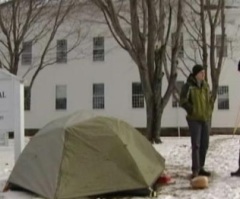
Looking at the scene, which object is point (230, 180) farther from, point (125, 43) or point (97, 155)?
point (125, 43)

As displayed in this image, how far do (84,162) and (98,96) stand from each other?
753 inches

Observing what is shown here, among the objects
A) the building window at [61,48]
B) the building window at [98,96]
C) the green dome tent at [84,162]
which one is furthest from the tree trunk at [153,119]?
the building window at [61,48]

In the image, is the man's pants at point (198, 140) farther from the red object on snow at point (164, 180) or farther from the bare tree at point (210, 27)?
the bare tree at point (210, 27)

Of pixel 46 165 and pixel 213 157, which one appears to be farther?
pixel 213 157

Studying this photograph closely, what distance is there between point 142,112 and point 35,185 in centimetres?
1871

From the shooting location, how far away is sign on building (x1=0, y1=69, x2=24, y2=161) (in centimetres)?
955

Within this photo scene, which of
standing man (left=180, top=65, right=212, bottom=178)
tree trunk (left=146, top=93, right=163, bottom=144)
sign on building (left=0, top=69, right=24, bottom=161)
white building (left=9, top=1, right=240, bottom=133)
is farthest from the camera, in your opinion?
white building (left=9, top=1, right=240, bottom=133)

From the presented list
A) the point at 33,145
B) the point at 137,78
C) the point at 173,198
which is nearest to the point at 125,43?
the point at 33,145

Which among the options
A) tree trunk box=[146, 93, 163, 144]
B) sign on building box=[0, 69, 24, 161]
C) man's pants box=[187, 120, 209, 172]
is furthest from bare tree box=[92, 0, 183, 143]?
man's pants box=[187, 120, 209, 172]

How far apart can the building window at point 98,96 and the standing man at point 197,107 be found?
18.5m

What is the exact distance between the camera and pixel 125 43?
49.9ft

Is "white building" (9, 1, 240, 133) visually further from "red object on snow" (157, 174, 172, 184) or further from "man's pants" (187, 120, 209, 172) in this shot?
"red object on snow" (157, 174, 172, 184)

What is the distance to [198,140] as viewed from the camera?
806 centimetres

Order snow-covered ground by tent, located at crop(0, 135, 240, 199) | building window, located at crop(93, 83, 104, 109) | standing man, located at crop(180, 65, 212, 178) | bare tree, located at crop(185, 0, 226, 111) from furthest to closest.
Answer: building window, located at crop(93, 83, 104, 109) < bare tree, located at crop(185, 0, 226, 111) < standing man, located at crop(180, 65, 212, 178) < snow-covered ground by tent, located at crop(0, 135, 240, 199)
